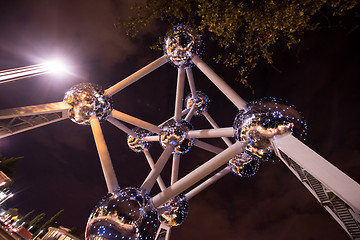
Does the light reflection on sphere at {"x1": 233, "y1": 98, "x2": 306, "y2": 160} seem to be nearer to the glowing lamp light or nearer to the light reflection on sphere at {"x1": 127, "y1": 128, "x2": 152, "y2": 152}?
the light reflection on sphere at {"x1": 127, "y1": 128, "x2": 152, "y2": 152}

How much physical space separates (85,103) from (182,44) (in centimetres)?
198

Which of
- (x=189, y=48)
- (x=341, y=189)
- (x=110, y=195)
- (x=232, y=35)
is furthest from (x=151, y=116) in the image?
(x=341, y=189)

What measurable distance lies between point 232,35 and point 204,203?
6.44 metres

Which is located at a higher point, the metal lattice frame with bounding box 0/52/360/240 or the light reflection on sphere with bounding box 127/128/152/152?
the light reflection on sphere with bounding box 127/128/152/152

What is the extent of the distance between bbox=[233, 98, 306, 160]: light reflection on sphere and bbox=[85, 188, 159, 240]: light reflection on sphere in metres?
1.34

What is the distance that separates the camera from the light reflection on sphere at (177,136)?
358cm

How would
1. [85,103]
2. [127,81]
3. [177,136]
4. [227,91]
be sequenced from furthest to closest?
[177,136] → [127,81] → [85,103] → [227,91]

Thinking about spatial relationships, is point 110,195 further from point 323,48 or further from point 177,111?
point 323,48

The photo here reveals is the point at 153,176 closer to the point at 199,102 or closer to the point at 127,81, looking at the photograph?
the point at 127,81

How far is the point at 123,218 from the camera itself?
1.94 m

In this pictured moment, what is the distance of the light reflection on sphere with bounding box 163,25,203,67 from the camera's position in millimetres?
3416

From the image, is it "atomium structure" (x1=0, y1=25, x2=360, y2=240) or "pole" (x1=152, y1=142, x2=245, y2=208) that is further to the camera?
"pole" (x1=152, y1=142, x2=245, y2=208)

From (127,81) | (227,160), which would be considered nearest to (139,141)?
(127,81)

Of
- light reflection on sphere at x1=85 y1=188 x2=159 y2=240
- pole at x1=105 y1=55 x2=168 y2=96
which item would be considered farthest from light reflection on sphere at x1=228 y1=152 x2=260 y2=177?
pole at x1=105 y1=55 x2=168 y2=96
